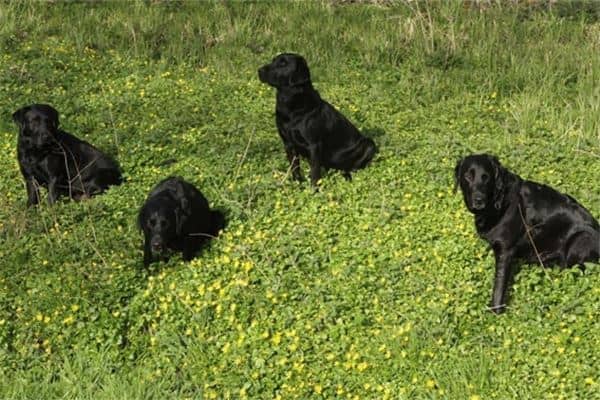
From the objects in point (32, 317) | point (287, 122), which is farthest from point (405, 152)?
point (32, 317)

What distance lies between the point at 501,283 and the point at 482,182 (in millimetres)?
769

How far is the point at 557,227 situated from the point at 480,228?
632 millimetres

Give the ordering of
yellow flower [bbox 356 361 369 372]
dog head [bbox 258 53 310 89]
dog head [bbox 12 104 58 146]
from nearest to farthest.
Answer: yellow flower [bbox 356 361 369 372] < dog head [bbox 258 53 310 89] < dog head [bbox 12 104 58 146]

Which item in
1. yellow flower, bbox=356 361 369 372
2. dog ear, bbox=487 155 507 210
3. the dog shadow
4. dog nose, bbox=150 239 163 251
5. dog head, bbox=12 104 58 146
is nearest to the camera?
yellow flower, bbox=356 361 369 372

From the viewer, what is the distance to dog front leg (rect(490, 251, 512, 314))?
5.44m

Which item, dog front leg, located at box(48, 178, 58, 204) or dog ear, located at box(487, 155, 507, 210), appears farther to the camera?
dog front leg, located at box(48, 178, 58, 204)

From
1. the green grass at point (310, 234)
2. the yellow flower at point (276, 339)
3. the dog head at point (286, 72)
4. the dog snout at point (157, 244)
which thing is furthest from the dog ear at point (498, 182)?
the dog snout at point (157, 244)

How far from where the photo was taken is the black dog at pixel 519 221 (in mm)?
5352

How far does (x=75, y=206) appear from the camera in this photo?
7379 mm

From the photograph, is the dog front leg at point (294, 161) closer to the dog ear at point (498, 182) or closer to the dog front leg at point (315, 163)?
the dog front leg at point (315, 163)

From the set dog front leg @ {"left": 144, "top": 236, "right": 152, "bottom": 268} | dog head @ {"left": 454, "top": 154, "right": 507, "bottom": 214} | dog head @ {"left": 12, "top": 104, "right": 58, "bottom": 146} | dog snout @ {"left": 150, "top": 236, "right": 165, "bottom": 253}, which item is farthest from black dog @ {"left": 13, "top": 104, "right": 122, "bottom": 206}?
dog head @ {"left": 454, "top": 154, "right": 507, "bottom": 214}

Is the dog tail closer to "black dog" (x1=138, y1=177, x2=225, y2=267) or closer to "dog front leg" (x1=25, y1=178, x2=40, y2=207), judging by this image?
"black dog" (x1=138, y1=177, x2=225, y2=267)

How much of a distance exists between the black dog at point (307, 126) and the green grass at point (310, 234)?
10.0 inches

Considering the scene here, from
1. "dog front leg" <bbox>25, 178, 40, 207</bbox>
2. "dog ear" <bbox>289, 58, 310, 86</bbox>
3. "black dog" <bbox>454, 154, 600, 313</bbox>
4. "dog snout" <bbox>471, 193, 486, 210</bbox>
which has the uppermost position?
"dog ear" <bbox>289, 58, 310, 86</bbox>
